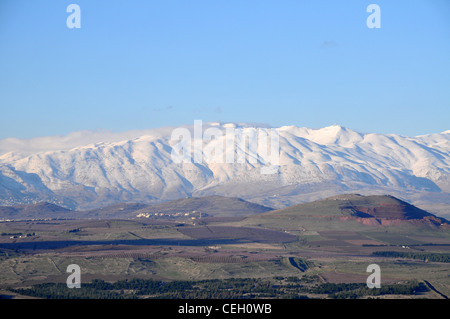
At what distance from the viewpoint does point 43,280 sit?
486 ft

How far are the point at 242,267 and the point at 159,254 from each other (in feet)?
93.3

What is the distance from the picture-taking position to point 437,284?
146625 millimetres
